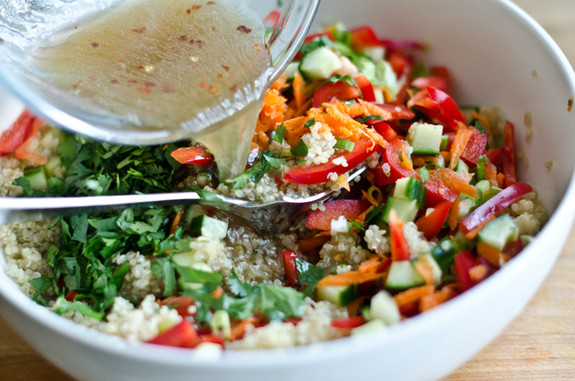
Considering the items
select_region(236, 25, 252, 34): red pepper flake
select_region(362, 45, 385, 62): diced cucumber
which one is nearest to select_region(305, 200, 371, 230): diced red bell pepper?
select_region(236, 25, 252, 34): red pepper flake

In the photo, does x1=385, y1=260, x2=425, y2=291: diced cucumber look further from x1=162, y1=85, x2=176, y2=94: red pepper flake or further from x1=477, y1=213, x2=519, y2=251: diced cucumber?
x1=162, y1=85, x2=176, y2=94: red pepper flake

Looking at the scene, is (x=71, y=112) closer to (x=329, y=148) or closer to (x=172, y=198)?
(x=172, y=198)

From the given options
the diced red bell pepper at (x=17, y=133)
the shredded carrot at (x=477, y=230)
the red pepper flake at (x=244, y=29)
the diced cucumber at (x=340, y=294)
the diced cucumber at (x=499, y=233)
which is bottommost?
the diced red bell pepper at (x=17, y=133)

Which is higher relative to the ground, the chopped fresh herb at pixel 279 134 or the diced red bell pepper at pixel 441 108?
the diced red bell pepper at pixel 441 108

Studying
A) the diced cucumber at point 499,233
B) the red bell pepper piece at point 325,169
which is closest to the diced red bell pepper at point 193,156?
the red bell pepper piece at point 325,169

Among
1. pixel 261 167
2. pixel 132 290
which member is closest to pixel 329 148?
pixel 261 167

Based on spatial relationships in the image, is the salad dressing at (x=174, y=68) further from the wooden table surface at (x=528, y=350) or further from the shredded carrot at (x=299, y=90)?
the wooden table surface at (x=528, y=350)
